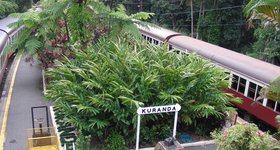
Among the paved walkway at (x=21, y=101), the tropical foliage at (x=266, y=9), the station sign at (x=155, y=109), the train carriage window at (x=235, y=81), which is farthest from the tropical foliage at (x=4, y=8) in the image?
the tropical foliage at (x=266, y=9)

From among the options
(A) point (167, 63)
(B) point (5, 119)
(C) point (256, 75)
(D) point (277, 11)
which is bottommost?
(B) point (5, 119)

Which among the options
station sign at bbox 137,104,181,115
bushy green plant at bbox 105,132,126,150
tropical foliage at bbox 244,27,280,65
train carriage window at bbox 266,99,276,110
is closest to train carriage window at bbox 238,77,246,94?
→ train carriage window at bbox 266,99,276,110

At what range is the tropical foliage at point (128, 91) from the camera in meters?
9.02

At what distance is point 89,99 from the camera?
9.18 m

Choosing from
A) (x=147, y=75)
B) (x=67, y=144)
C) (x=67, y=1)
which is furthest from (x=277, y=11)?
(x=67, y=1)

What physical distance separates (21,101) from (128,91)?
8115 mm

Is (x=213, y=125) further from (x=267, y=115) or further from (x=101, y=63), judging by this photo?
(x=101, y=63)

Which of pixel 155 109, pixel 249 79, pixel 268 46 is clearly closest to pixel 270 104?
pixel 249 79

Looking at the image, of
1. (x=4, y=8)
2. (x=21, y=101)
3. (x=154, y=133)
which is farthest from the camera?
(x=4, y=8)

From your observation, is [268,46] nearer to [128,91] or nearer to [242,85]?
[242,85]

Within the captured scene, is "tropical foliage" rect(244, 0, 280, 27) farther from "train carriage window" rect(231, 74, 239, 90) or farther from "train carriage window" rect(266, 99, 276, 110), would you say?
"train carriage window" rect(231, 74, 239, 90)

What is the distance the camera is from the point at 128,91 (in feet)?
29.0

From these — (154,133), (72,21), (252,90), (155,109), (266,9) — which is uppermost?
(266,9)

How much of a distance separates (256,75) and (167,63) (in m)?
3.80
